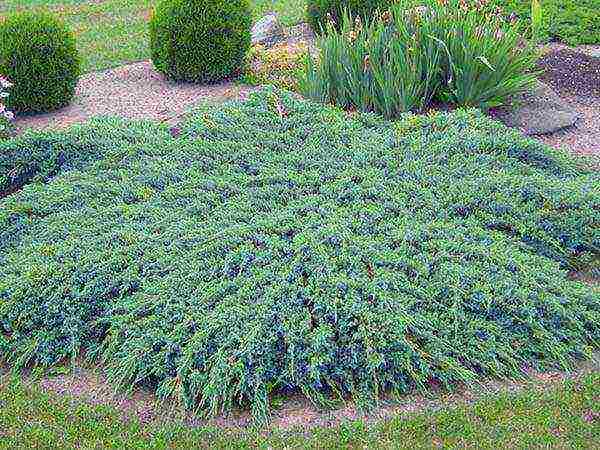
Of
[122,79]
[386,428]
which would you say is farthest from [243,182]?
[122,79]

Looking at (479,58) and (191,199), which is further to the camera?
(479,58)

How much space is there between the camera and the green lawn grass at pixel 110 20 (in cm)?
905

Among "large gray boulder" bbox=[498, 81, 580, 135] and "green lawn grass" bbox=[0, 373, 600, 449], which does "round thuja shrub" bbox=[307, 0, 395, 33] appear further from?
"green lawn grass" bbox=[0, 373, 600, 449]

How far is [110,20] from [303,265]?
7824 millimetres

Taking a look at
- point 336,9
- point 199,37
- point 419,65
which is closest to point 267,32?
point 336,9

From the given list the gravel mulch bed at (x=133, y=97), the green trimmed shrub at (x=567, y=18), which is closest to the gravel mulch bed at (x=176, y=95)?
the gravel mulch bed at (x=133, y=97)

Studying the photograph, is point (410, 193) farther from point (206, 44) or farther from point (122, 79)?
point (122, 79)

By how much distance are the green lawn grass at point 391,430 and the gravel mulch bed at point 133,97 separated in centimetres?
346

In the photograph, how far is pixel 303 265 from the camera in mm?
3965

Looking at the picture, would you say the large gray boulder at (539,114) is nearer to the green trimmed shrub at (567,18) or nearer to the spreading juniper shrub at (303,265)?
the spreading juniper shrub at (303,265)

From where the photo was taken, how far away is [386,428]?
137 inches

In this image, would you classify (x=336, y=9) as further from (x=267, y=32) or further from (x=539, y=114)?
(x=539, y=114)

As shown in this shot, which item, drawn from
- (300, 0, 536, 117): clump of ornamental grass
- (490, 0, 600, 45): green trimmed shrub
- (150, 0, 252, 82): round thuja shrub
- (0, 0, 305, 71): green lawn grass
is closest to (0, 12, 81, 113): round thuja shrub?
(150, 0, 252, 82): round thuja shrub

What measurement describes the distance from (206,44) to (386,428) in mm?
4999
